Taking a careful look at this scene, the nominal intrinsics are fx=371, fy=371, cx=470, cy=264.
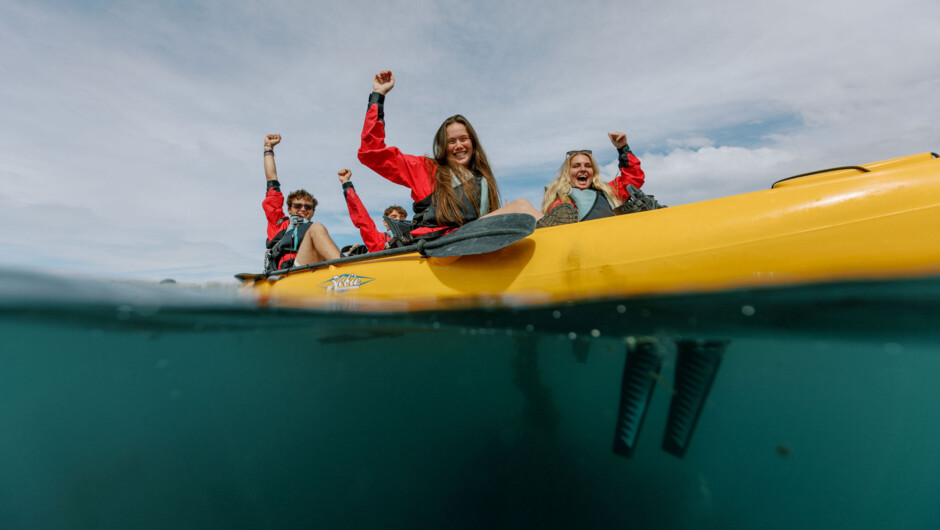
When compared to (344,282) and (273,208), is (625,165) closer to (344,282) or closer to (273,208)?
(344,282)

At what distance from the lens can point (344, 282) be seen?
3.18 metres

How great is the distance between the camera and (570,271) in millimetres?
2410

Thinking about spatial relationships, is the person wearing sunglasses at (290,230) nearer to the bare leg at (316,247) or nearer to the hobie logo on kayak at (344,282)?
the bare leg at (316,247)

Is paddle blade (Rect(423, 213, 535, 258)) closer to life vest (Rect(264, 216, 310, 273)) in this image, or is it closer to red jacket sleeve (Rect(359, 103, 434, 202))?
red jacket sleeve (Rect(359, 103, 434, 202))

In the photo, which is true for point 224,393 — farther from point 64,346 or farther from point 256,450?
point 64,346

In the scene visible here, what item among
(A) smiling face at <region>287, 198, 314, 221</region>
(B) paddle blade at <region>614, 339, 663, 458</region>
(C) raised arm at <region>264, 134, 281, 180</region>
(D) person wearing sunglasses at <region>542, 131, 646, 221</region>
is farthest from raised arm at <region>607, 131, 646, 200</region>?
(C) raised arm at <region>264, 134, 281, 180</region>

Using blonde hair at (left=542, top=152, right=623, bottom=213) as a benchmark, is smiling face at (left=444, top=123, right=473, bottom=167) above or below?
above

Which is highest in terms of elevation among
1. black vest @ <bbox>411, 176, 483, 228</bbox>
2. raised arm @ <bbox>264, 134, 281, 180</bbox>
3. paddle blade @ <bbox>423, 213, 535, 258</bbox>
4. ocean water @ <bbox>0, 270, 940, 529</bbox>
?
raised arm @ <bbox>264, 134, 281, 180</bbox>

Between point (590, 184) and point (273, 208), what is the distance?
4901mm

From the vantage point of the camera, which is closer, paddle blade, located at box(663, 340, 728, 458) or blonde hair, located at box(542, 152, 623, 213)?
paddle blade, located at box(663, 340, 728, 458)

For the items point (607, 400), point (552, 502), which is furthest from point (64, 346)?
point (607, 400)

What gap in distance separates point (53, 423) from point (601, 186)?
21.9ft

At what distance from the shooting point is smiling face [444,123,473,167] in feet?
11.9

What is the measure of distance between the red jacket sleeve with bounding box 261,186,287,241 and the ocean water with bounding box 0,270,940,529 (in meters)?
2.51
